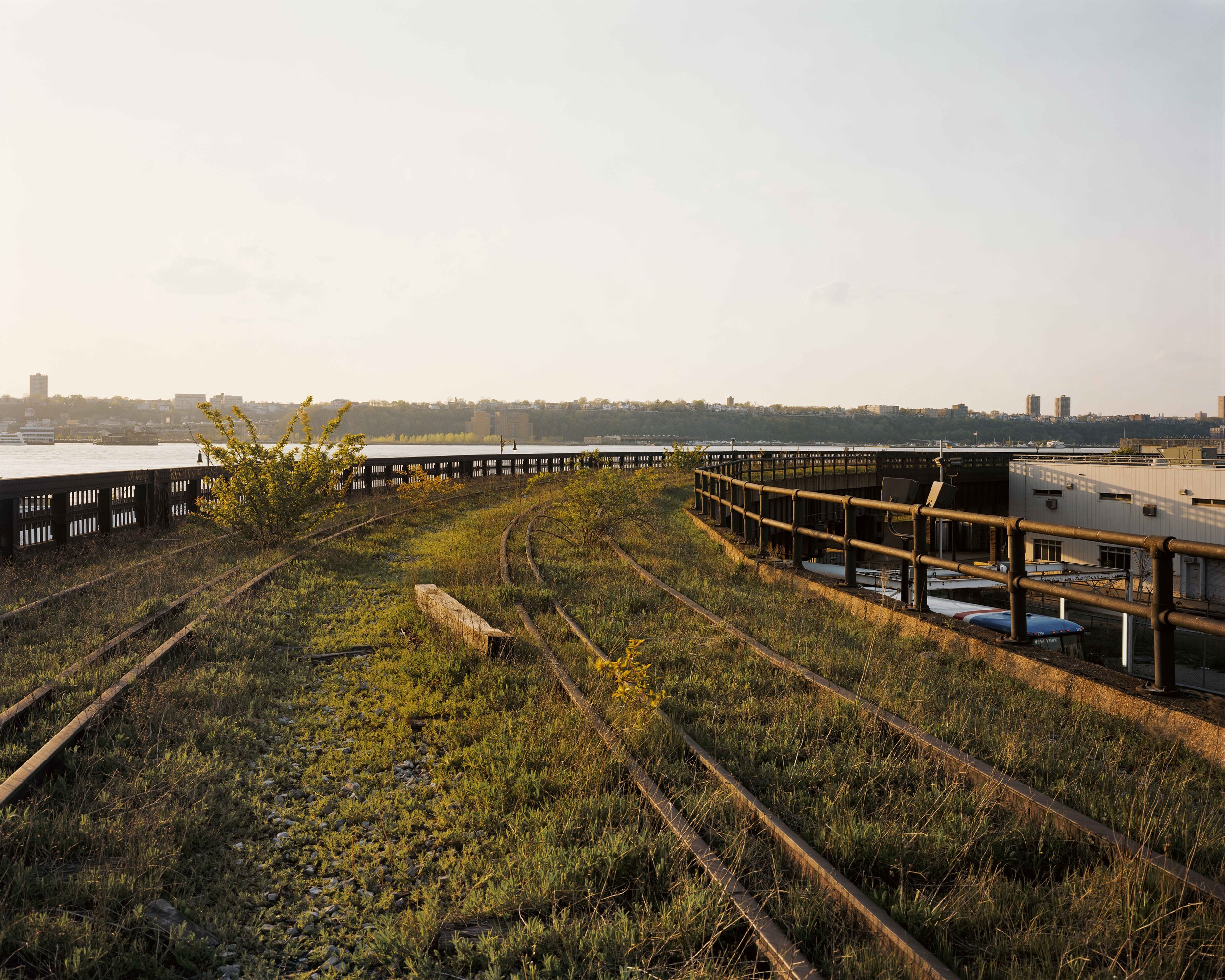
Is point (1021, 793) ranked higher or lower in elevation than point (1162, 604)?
lower

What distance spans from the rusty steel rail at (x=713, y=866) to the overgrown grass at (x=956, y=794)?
12 centimetres

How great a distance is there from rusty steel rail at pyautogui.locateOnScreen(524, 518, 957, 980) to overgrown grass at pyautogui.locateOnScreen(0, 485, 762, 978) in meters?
0.47

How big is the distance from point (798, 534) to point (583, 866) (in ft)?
26.2

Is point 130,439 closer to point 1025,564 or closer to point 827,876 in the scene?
point 1025,564

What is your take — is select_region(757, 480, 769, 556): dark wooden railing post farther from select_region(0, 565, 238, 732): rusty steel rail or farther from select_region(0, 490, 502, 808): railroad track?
select_region(0, 565, 238, 732): rusty steel rail

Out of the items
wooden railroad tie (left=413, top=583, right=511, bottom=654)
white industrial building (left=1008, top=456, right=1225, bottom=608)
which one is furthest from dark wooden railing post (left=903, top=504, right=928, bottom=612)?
white industrial building (left=1008, top=456, right=1225, bottom=608)

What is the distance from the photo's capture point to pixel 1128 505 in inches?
1802

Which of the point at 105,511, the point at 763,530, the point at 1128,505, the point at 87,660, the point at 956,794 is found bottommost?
the point at 1128,505

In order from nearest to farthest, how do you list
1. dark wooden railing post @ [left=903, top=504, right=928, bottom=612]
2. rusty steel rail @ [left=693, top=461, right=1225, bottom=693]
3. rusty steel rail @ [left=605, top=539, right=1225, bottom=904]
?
rusty steel rail @ [left=605, top=539, right=1225, bottom=904] → rusty steel rail @ [left=693, top=461, right=1225, bottom=693] → dark wooden railing post @ [left=903, top=504, right=928, bottom=612]

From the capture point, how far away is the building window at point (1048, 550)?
1868 inches

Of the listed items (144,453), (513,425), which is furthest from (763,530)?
(513,425)

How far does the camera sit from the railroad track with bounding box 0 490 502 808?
4.45m

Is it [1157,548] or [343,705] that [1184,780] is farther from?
[343,705]

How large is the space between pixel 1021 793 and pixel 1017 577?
8.31 feet
